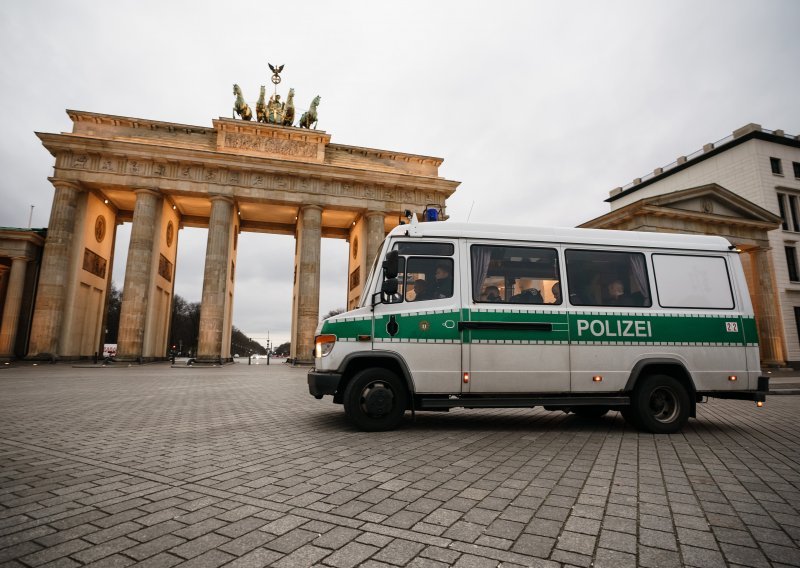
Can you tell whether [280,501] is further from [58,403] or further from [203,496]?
[58,403]

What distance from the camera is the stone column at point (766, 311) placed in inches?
1323

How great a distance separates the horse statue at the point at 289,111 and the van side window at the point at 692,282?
33669 millimetres

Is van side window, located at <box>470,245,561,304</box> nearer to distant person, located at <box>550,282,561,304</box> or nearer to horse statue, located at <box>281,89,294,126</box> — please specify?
distant person, located at <box>550,282,561,304</box>

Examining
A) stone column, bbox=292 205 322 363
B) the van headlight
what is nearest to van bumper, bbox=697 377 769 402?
the van headlight

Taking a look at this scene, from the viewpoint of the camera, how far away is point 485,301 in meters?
6.38

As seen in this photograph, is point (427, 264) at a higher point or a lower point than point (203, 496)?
higher

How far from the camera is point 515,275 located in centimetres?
653

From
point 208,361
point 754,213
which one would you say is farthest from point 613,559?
point 754,213

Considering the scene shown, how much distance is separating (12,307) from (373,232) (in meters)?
25.1

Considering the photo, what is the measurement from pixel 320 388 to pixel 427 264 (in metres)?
2.48

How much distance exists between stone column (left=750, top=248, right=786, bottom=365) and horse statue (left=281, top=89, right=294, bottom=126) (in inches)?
1593

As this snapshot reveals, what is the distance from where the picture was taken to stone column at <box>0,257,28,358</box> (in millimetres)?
Answer: 26266

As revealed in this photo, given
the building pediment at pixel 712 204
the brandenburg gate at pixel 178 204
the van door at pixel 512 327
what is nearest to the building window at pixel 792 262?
the building pediment at pixel 712 204

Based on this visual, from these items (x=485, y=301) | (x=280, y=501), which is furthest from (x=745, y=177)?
(x=280, y=501)
